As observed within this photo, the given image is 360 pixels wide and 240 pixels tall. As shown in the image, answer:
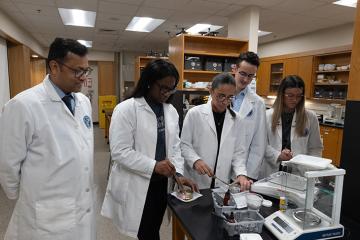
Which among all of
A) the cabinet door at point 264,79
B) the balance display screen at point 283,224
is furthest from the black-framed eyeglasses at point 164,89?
the cabinet door at point 264,79

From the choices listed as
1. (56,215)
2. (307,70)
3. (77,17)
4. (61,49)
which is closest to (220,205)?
(56,215)

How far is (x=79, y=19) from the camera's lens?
503 centimetres

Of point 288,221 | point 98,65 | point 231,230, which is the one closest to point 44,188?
point 231,230

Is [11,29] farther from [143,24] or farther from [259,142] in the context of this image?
[259,142]

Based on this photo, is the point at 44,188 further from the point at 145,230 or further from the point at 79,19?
the point at 79,19

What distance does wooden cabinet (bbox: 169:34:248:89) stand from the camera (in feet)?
13.1

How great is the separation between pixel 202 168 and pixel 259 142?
0.57m

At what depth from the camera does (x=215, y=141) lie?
5.47ft

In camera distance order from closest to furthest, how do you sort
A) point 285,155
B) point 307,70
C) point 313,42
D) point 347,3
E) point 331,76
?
1. point 285,155
2. point 347,3
3. point 331,76
4. point 307,70
5. point 313,42

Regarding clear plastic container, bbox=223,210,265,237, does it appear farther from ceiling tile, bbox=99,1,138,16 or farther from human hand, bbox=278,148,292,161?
ceiling tile, bbox=99,1,138,16

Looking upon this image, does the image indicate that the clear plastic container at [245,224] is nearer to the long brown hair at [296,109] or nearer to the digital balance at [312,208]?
the digital balance at [312,208]

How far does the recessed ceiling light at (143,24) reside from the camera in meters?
4.96

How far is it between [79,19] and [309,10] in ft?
13.4

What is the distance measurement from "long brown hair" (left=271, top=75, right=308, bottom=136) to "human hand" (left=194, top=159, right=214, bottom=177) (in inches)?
28.4
